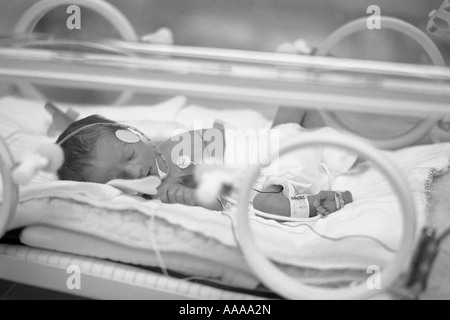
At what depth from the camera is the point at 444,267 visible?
0.87 meters

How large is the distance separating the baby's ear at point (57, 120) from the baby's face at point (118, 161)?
10.1 inches

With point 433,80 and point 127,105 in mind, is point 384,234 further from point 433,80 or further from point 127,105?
point 127,105

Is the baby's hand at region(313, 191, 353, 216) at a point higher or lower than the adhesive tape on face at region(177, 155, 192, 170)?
lower

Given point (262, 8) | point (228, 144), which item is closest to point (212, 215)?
point (228, 144)

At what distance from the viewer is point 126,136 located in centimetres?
107

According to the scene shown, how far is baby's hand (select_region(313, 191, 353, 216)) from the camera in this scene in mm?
1036

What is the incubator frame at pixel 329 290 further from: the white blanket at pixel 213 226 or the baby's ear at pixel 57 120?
the baby's ear at pixel 57 120

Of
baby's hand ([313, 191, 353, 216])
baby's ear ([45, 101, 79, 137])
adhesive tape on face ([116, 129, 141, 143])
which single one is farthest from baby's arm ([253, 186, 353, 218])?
baby's ear ([45, 101, 79, 137])

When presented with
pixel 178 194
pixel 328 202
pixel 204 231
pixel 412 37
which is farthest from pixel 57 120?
pixel 412 37

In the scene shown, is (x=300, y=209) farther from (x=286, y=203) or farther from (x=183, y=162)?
(x=183, y=162)

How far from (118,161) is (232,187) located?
1.11ft

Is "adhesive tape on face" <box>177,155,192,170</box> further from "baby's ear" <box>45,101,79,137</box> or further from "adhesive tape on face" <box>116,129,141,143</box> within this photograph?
"baby's ear" <box>45,101,79,137</box>

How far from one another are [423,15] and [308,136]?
813mm

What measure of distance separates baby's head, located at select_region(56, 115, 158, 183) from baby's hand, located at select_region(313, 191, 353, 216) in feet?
1.17
